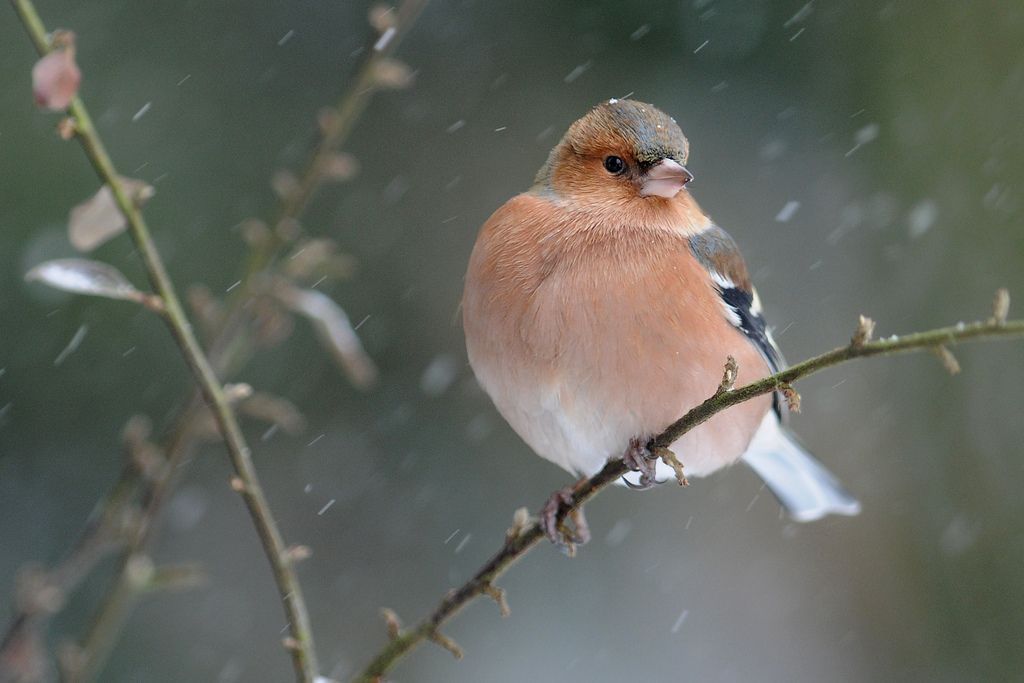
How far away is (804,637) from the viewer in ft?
16.3

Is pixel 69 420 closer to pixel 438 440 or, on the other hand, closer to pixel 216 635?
pixel 216 635

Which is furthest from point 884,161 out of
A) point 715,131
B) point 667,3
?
point 667,3

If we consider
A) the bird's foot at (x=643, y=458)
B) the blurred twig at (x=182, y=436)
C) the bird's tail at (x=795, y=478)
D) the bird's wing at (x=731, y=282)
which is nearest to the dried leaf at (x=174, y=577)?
the blurred twig at (x=182, y=436)

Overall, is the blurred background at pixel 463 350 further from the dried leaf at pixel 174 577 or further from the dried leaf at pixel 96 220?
the dried leaf at pixel 96 220

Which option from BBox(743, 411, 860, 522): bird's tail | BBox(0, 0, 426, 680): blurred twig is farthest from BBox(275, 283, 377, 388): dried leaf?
BBox(743, 411, 860, 522): bird's tail

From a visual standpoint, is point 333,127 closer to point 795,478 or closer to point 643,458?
point 643,458

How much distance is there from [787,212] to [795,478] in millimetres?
1996

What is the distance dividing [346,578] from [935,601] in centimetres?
263

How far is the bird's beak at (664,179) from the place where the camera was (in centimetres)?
224

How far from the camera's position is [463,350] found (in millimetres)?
4621

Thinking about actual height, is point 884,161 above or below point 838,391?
above

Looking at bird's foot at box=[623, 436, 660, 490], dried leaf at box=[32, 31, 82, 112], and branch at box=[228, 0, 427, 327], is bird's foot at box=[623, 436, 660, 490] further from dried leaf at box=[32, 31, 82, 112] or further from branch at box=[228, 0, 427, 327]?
dried leaf at box=[32, 31, 82, 112]

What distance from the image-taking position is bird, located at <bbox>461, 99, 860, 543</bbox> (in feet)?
7.15

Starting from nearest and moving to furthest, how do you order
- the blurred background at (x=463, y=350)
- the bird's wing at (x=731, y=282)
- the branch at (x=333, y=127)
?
the branch at (x=333, y=127) < the bird's wing at (x=731, y=282) < the blurred background at (x=463, y=350)
